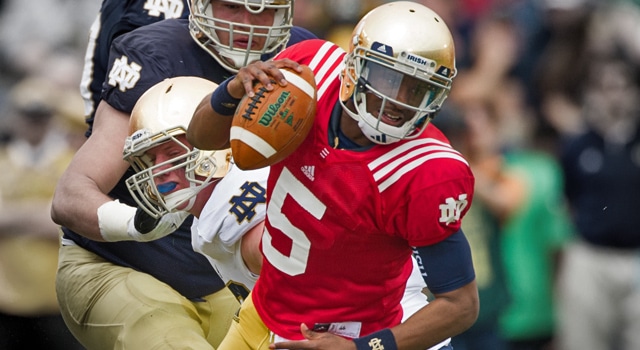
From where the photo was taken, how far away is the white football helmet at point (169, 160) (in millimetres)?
4426

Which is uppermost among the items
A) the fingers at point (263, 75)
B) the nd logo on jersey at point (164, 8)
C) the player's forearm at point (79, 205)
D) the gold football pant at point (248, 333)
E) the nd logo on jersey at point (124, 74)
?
the fingers at point (263, 75)

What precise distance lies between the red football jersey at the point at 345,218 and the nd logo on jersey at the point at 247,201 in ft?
0.57

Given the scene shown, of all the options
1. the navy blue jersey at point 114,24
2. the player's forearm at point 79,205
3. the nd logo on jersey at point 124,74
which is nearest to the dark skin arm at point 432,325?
the player's forearm at point 79,205

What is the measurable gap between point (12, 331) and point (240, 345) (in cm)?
348

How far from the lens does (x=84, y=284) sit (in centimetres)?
505

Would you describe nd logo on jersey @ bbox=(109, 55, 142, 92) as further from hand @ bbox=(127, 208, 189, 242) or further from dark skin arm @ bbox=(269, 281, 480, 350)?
dark skin arm @ bbox=(269, 281, 480, 350)

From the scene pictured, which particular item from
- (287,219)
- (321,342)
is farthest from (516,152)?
(321,342)

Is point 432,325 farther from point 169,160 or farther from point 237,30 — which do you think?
point 237,30

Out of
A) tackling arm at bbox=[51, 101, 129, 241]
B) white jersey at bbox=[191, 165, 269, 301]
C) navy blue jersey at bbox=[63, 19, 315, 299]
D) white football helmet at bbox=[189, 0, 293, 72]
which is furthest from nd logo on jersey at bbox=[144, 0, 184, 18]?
white jersey at bbox=[191, 165, 269, 301]

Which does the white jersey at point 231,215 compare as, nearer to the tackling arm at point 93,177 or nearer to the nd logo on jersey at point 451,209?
the tackling arm at point 93,177

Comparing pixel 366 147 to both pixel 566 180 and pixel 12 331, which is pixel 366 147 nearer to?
pixel 12 331

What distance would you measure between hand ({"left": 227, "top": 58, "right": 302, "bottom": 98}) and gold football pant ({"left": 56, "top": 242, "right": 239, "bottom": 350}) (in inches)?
44.0

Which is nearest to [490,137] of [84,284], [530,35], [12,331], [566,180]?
[566,180]

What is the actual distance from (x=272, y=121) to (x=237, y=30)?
0.99 metres
